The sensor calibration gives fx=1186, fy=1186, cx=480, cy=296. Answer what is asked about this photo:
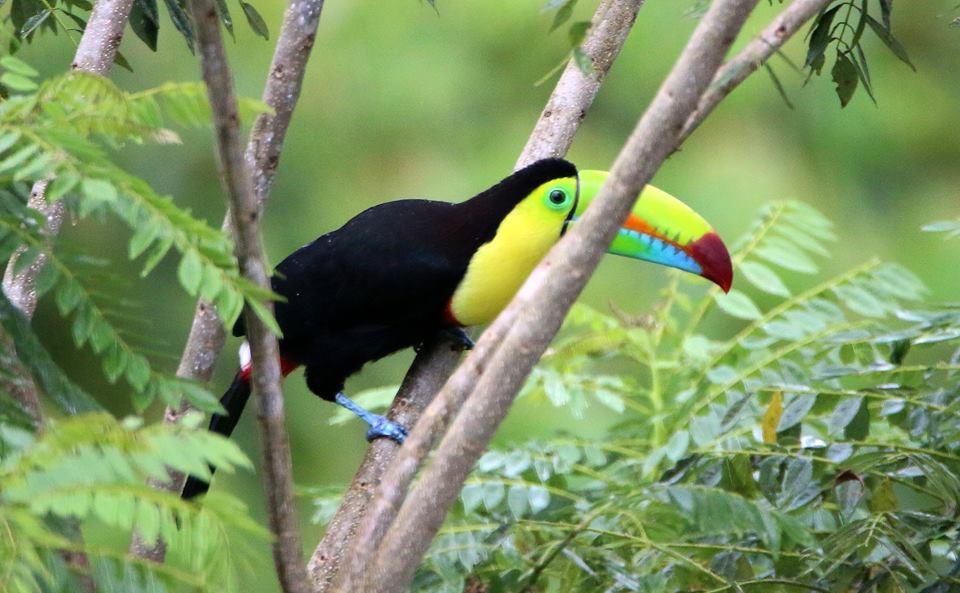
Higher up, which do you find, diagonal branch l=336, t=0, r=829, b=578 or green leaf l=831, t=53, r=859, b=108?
green leaf l=831, t=53, r=859, b=108

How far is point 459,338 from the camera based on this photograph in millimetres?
1519

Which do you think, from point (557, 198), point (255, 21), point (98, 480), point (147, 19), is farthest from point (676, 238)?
point (98, 480)

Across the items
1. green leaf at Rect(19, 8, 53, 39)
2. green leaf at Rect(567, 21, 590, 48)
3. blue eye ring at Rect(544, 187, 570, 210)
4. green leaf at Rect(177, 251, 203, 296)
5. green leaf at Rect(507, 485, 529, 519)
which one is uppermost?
green leaf at Rect(19, 8, 53, 39)

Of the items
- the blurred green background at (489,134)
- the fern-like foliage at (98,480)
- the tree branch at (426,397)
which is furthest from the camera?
the blurred green background at (489,134)

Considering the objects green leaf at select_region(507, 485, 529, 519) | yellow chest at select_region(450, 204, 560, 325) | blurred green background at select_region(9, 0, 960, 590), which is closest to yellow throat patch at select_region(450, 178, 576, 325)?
yellow chest at select_region(450, 204, 560, 325)

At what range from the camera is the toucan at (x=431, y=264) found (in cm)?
138

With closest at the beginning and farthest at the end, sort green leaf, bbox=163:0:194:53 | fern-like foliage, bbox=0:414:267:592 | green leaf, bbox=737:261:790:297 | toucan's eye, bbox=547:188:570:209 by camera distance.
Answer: fern-like foliage, bbox=0:414:267:592
green leaf, bbox=163:0:194:53
toucan's eye, bbox=547:188:570:209
green leaf, bbox=737:261:790:297

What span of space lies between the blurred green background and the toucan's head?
1390 millimetres

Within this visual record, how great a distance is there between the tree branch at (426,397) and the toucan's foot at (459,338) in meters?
0.01

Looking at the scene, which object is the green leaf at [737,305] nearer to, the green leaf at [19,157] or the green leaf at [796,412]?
the green leaf at [796,412]

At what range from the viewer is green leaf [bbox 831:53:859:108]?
1128mm

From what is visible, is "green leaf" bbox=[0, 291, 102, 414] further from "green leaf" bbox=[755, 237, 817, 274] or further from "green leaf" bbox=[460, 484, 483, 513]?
"green leaf" bbox=[755, 237, 817, 274]

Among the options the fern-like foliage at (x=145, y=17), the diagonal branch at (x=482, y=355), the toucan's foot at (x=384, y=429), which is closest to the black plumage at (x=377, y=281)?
the toucan's foot at (x=384, y=429)

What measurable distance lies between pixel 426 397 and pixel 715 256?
0.37 metres
